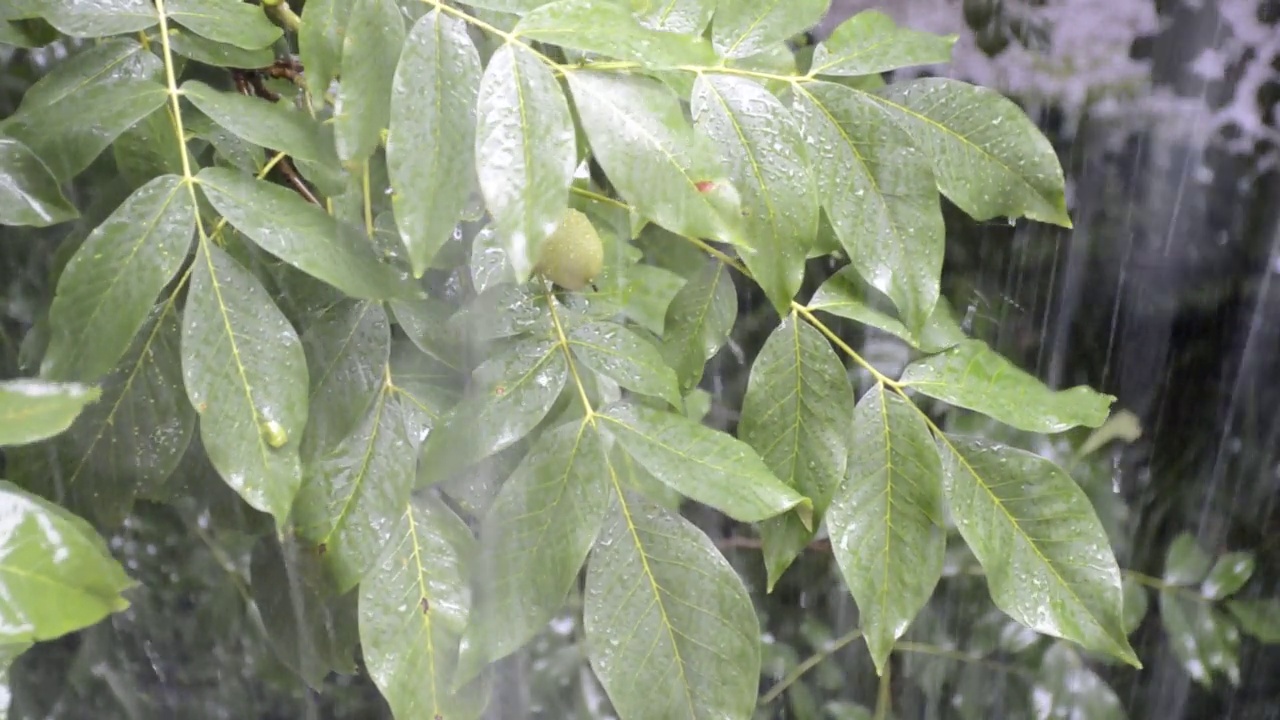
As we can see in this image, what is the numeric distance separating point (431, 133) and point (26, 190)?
0.15 m

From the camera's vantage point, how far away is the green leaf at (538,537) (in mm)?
312

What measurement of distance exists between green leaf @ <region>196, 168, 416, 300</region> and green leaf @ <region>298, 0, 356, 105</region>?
0.04 metres

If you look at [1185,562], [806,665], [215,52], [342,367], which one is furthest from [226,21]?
[1185,562]

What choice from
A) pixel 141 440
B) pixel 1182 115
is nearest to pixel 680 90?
pixel 141 440

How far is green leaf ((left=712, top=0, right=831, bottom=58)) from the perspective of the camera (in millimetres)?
331

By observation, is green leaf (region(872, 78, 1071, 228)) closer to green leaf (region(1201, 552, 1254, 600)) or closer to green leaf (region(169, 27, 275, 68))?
green leaf (region(169, 27, 275, 68))

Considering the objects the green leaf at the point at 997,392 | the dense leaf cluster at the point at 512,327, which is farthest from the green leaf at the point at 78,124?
the green leaf at the point at 997,392

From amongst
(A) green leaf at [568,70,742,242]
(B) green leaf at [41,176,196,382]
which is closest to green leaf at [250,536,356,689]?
(B) green leaf at [41,176,196,382]

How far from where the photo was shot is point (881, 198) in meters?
0.32

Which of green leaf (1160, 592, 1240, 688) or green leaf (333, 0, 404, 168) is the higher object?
green leaf (333, 0, 404, 168)

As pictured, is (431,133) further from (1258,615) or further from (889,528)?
(1258,615)

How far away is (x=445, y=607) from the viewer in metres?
0.34

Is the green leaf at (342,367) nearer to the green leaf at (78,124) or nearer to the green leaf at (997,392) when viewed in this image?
the green leaf at (78,124)

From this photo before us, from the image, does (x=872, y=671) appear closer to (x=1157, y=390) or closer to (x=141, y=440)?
(x=1157, y=390)
